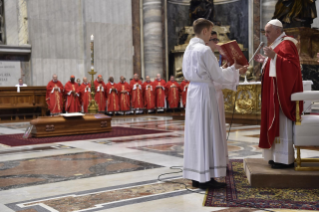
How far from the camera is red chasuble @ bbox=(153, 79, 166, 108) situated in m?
17.5

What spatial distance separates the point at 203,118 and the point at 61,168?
7.60 feet

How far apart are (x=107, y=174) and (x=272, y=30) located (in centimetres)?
254

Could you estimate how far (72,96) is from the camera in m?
15.9

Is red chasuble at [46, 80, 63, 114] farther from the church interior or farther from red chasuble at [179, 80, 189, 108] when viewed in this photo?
red chasuble at [179, 80, 189, 108]

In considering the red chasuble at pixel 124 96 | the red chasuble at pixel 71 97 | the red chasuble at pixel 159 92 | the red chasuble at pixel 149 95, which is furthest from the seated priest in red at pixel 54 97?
the red chasuble at pixel 159 92

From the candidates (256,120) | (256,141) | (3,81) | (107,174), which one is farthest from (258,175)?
(3,81)

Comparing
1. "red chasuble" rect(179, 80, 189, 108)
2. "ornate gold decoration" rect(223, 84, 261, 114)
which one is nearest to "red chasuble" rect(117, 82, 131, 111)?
"red chasuble" rect(179, 80, 189, 108)

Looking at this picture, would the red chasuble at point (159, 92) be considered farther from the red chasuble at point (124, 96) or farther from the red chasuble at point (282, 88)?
the red chasuble at point (282, 88)

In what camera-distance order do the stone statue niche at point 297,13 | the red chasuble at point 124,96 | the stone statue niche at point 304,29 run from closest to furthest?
the stone statue niche at point 304,29
the stone statue niche at point 297,13
the red chasuble at point 124,96

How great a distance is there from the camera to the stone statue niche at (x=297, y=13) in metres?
11.4

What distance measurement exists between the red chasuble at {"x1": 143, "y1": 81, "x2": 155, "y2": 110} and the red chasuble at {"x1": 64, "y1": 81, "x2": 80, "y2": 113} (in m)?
2.93

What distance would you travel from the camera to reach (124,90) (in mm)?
16844

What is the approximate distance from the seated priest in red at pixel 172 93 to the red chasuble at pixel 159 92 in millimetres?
292

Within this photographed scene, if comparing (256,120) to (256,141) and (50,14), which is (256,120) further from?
(50,14)
